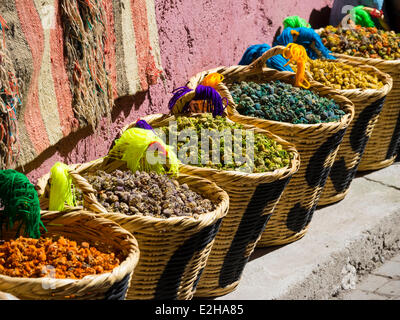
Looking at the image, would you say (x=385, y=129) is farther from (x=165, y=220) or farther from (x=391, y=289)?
(x=165, y=220)

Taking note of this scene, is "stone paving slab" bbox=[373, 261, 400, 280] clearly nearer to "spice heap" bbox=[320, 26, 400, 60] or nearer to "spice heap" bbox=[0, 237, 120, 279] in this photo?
"spice heap" bbox=[320, 26, 400, 60]

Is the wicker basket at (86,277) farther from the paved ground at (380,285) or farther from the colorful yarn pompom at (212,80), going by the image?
the paved ground at (380,285)

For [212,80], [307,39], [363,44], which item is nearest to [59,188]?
[212,80]

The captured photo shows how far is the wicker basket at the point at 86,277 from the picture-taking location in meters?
1.60

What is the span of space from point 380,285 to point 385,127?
1.12 metres

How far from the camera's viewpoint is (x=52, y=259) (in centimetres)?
179

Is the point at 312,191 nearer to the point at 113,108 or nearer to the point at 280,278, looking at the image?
the point at 280,278

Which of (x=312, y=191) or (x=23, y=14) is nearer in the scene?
(x=23, y=14)

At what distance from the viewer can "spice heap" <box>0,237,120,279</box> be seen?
1732 millimetres

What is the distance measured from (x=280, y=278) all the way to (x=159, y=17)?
4.50 feet

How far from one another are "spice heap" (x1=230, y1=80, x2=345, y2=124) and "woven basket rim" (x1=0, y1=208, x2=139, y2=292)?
1219mm

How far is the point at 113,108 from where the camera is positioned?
2857mm

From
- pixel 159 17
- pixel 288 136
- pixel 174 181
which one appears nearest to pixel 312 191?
pixel 288 136

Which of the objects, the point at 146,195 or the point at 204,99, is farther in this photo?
the point at 204,99
